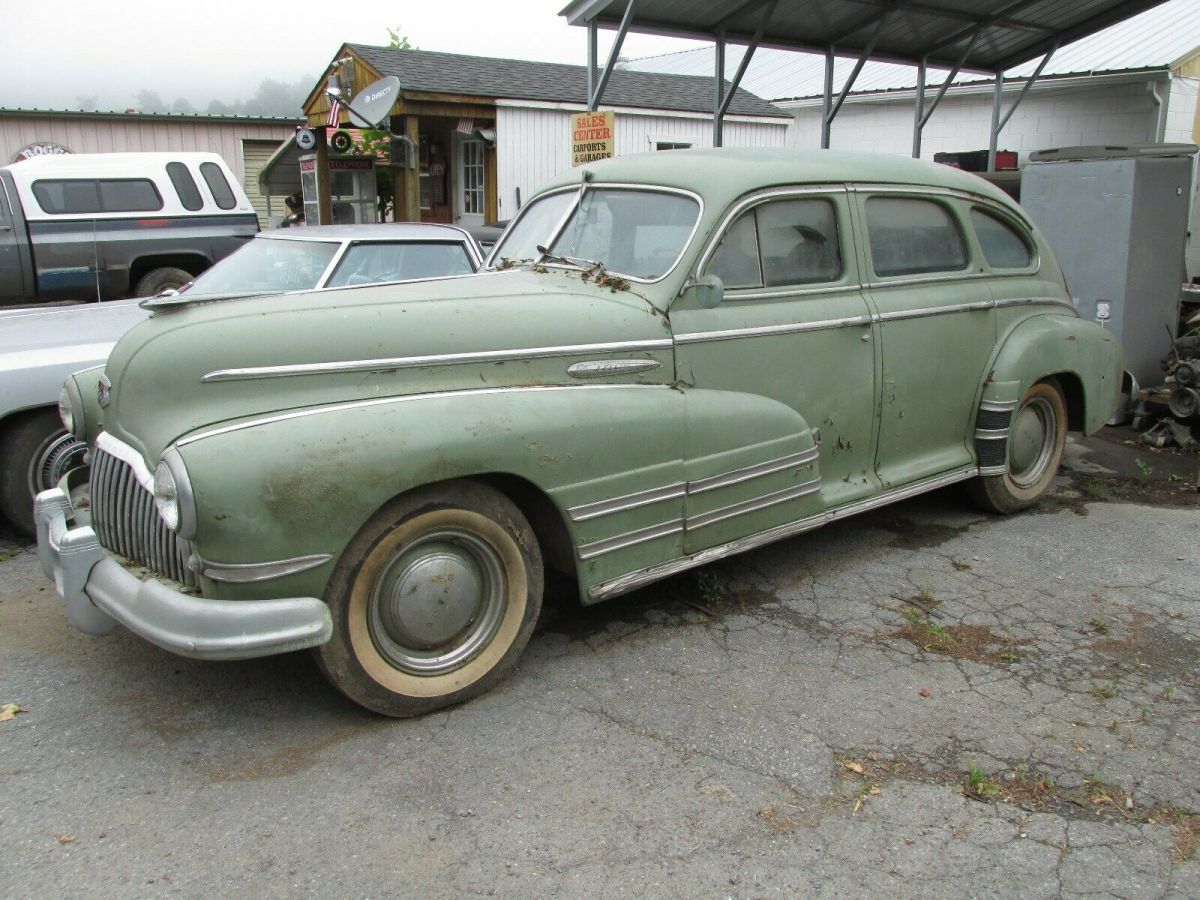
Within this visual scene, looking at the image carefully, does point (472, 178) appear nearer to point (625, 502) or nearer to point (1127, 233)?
point (1127, 233)

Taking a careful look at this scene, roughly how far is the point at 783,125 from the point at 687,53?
31.3ft

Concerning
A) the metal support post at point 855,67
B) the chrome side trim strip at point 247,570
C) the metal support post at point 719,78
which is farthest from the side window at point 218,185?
the chrome side trim strip at point 247,570

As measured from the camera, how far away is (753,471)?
13.4 feet

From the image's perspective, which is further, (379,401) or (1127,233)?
(1127,233)

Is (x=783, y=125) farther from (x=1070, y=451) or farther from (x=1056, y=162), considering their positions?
(x=1070, y=451)

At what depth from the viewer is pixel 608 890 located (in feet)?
8.36

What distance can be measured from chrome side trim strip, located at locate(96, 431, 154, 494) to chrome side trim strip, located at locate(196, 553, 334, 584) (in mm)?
332

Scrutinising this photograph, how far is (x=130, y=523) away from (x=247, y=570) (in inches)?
25.7

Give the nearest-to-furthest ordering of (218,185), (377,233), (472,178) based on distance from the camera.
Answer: (377,233) → (218,185) → (472,178)

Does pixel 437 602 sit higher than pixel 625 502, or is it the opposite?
pixel 625 502

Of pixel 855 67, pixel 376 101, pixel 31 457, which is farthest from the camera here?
pixel 376 101

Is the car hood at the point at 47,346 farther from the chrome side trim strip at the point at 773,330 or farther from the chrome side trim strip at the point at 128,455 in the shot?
the chrome side trim strip at the point at 773,330

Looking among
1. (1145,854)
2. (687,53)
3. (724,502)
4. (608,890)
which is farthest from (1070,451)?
(687,53)

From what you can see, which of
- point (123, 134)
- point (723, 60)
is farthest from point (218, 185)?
point (123, 134)
